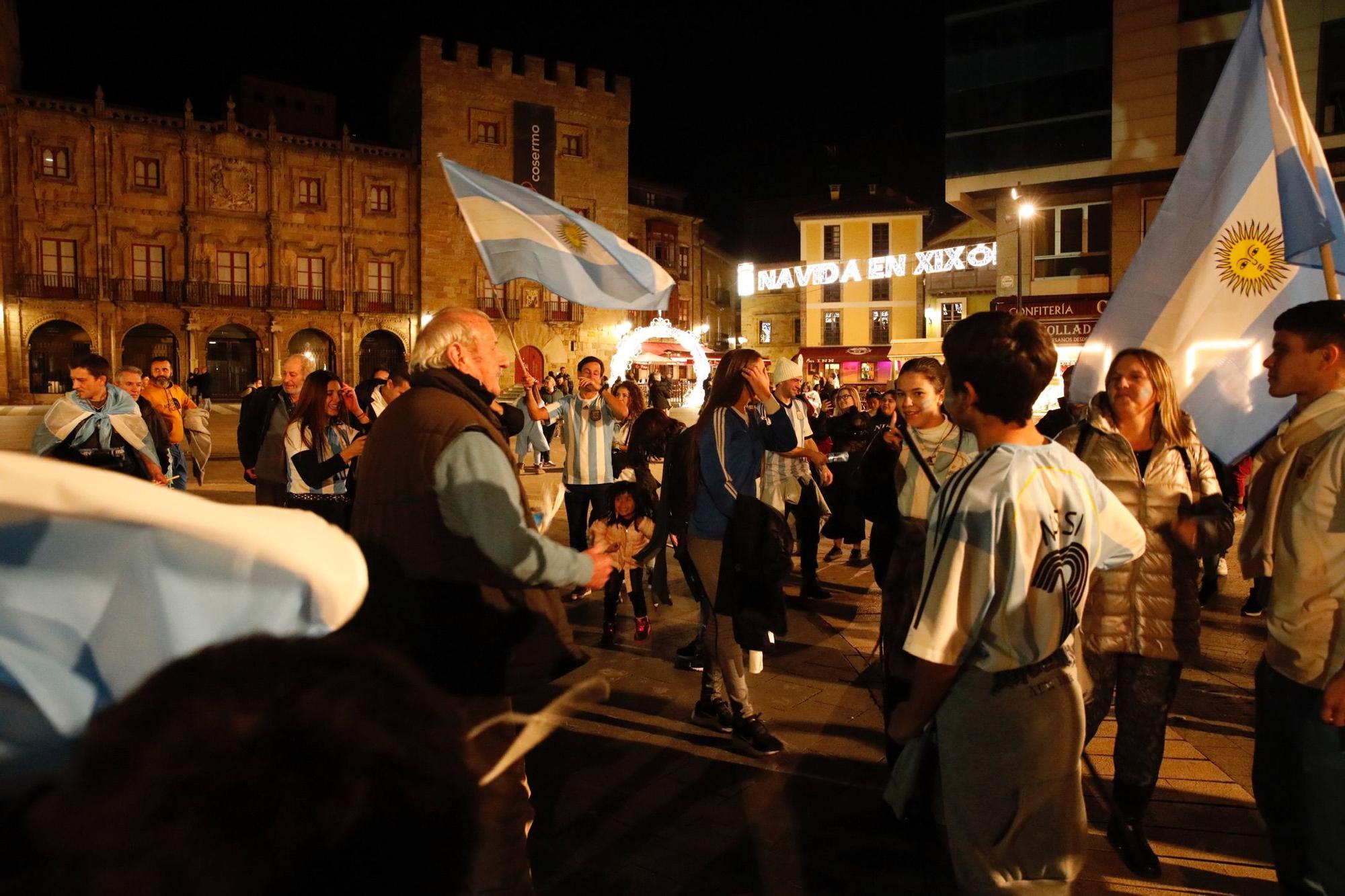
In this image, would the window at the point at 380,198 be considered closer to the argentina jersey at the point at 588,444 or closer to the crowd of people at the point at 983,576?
the argentina jersey at the point at 588,444

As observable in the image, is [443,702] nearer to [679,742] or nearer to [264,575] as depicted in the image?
[264,575]

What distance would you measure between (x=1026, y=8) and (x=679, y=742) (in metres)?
25.5

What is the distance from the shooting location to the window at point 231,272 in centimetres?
3994

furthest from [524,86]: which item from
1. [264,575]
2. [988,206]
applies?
[264,575]

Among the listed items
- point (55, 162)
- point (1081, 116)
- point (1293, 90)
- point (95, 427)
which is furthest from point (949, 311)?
point (95, 427)

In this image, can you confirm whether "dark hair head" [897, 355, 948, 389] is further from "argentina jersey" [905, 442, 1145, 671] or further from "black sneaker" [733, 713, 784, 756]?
"argentina jersey" [905, 442, 1145, 671]

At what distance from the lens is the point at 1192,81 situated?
2164 centimetres

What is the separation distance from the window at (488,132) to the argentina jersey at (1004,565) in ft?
147

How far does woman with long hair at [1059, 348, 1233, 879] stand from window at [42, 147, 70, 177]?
44.2m

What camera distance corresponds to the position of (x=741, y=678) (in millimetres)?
4480

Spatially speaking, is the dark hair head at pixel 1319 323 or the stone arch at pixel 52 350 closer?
the dark hair head at pixel 1319 323

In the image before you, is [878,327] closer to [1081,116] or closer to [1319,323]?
[1081,116]

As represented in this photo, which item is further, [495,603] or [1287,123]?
[1287,123]

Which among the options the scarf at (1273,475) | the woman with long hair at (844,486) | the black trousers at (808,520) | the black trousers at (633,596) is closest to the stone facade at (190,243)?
the woman with long hair at (844,486)
